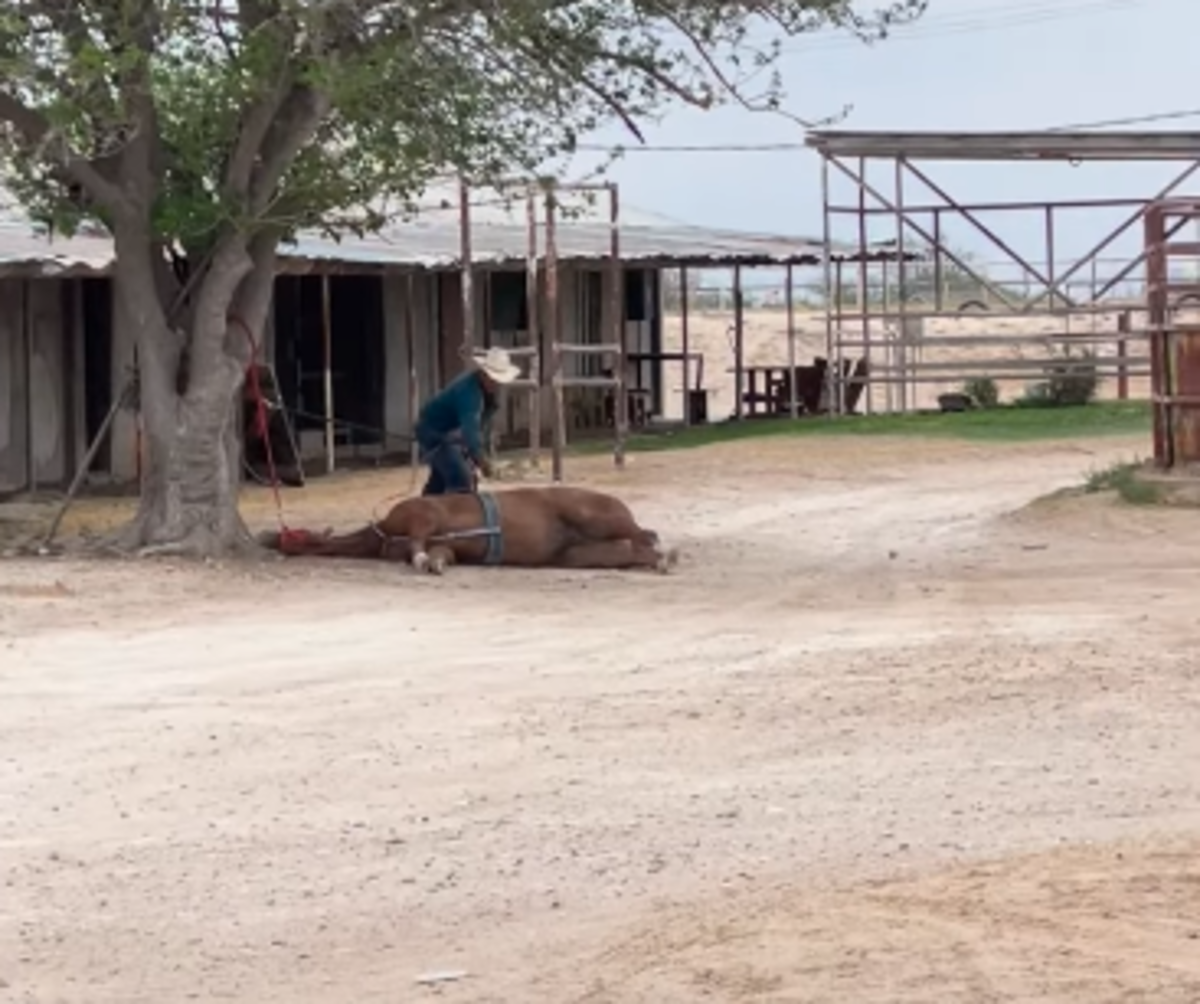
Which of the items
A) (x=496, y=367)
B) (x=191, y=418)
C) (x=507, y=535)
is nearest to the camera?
(x=507, y=535)

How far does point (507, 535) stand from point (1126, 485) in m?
5.81

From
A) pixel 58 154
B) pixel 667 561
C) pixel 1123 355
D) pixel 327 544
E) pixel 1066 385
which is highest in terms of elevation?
pixel 58 154

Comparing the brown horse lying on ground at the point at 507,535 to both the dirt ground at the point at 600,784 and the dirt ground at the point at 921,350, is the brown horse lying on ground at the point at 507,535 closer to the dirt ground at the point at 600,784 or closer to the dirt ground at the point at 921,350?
the dirt ground at the point at 600,784

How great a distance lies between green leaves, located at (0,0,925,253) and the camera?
15938mm

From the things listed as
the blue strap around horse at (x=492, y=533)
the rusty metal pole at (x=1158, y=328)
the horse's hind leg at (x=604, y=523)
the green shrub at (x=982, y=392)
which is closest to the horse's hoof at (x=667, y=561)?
the horse's hind leg at (x=604, y=523)

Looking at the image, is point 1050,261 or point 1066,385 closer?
point 1050,261

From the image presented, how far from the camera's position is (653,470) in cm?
2602

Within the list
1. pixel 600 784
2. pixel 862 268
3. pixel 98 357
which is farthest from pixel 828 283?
pixel 600 784

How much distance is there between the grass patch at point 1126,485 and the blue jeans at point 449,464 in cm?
523

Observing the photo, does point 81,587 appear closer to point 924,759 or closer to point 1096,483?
point 924,759

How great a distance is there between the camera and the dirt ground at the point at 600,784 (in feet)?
22.0

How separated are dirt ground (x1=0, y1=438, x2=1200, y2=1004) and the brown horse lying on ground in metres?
0.33

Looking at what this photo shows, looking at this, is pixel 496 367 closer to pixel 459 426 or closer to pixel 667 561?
pixel 459 426

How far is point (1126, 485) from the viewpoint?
20.4 m
